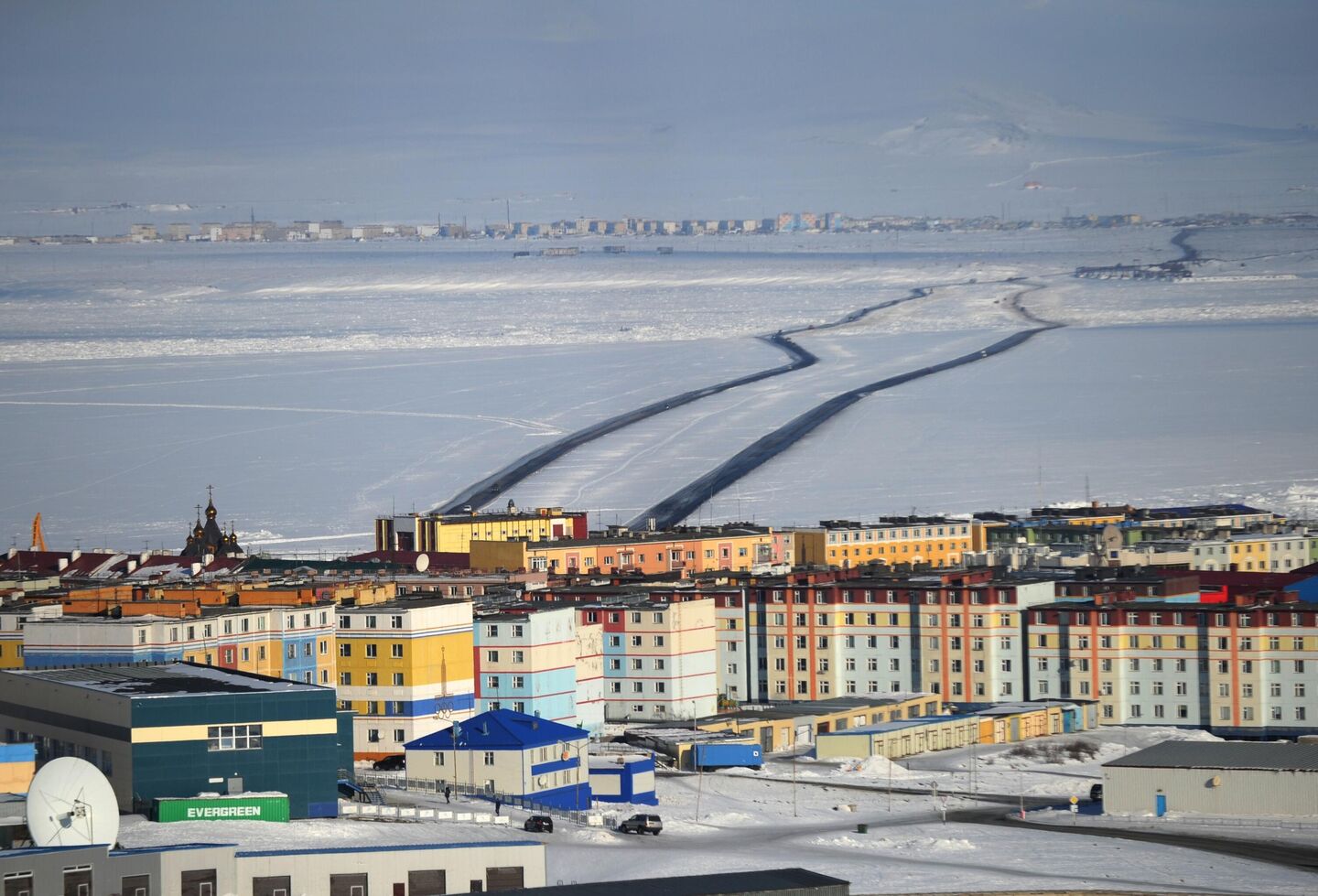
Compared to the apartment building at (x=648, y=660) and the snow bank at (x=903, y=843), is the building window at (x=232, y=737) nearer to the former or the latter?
the snow bank at (x=903, y=843)

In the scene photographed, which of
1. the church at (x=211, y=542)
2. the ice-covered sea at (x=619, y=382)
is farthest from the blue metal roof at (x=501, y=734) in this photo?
the ice-covered sea at (x=619, y=382)

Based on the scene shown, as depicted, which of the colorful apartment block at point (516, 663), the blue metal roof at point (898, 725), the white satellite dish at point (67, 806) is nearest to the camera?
the white satellite dish at point (67, 806)

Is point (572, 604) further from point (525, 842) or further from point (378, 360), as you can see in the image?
point (378, 360)

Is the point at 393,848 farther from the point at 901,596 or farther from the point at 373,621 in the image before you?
the point at 901,596

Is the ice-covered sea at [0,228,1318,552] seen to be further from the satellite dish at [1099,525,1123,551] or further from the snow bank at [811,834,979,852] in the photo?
the snow bank at [811,834,979,852]

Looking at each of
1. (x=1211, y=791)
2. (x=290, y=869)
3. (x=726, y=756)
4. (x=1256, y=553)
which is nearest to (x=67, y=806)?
(x=290, y=869)

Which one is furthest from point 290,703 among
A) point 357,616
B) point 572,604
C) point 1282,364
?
point 1282,364

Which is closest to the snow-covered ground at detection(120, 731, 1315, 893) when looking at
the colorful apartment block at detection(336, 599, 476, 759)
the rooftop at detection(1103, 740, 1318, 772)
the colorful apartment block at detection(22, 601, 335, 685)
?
the rooftop at detection(1103, 740, 1318, 772)
